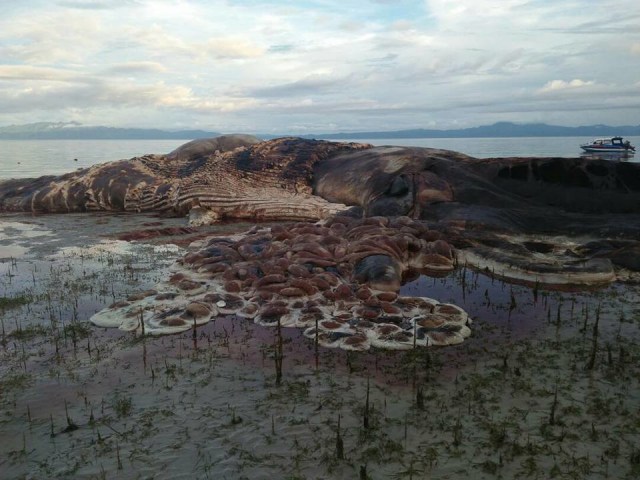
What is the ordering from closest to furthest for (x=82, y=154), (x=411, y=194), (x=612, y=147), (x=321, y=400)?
(x=321, y=400), (x=411, y=194), (x=612, y=147), (x=82, y=154)

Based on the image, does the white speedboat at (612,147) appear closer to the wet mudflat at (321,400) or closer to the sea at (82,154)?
the sea at (82,154)

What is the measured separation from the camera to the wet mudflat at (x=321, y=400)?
3.93 meters

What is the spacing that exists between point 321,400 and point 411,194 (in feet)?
29.7

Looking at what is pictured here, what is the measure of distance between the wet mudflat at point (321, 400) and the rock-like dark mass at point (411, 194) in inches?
98.0

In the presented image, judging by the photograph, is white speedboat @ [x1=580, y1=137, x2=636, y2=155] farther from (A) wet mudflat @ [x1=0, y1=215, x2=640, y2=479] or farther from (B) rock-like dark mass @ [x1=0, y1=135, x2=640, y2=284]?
(A) wet mudflat @ [x1=0, y1=215, x2=640, y2=479]

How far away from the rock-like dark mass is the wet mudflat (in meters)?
2.49

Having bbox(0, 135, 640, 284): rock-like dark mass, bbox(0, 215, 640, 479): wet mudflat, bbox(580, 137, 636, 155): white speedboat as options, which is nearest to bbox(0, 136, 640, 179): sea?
bbox(580, 137, 636, 155): white speedboat

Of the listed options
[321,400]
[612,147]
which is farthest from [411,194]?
[612,147]

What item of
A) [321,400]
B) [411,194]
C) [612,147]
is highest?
[612,147]

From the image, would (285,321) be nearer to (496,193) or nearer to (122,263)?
(122,263)

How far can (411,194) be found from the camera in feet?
43.3

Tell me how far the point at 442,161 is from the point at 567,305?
24.2 feet

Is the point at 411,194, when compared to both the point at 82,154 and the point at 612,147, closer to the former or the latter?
the point at 612,147

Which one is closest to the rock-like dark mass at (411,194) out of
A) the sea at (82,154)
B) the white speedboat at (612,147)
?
the sea at (82,154)
